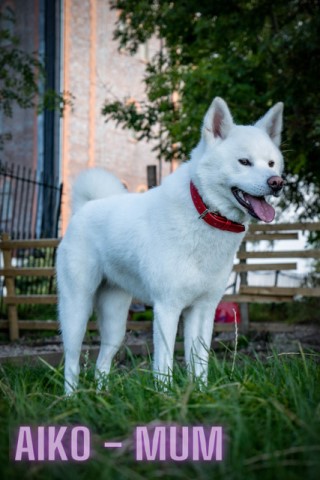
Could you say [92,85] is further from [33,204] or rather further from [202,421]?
[202,421]

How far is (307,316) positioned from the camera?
29.1ft

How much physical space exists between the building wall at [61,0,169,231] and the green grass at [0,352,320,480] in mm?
15906

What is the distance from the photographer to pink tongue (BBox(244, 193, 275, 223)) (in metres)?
3.13

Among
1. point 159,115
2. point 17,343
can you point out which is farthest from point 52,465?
point 159,115

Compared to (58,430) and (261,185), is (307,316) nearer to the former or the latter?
(261,185)

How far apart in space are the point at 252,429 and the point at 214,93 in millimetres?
7739

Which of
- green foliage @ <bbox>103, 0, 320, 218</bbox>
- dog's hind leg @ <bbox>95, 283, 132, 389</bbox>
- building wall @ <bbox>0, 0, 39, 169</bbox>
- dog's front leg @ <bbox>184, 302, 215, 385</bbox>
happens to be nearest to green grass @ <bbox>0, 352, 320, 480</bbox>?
dog's front leg @ <bbox>184, 302, 215, 385</bbox>

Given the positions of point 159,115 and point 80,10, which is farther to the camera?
point 80,10

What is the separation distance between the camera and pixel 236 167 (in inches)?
125

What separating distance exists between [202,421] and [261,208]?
1400mm

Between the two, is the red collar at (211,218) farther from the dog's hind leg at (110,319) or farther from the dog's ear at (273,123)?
the dog's hind leg at (110,319)

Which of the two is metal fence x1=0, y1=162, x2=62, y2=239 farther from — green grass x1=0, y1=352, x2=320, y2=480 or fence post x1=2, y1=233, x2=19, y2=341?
green grass x1=0, y1=352, x2=320, y2=480

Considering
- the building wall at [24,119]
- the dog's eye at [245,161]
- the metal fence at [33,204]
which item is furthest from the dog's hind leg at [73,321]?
the building wall at [24,119]

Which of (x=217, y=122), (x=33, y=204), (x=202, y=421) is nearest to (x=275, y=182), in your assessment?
(x=217, y=122)
